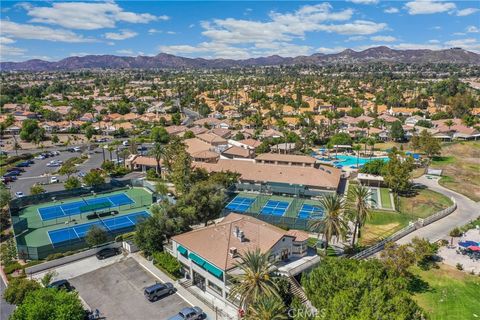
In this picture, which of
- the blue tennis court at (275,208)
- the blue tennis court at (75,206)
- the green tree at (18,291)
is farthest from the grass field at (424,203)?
the green tree at (18,291)

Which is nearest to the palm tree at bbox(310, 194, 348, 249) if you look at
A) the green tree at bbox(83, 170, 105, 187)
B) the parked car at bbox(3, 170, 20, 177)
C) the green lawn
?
the green lawn

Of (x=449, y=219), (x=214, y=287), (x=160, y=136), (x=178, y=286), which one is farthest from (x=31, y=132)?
(x=449, y=219)

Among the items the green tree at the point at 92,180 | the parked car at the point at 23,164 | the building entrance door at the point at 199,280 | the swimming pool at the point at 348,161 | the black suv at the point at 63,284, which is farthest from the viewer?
the swimming pool at the point at 348,161

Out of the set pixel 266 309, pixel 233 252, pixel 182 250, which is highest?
pixel 266 309

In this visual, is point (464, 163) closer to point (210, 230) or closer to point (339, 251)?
point (339, 251)

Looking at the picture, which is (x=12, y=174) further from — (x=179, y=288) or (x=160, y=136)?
(x=179, y=288)

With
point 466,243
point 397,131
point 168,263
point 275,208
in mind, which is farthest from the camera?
point 397,131

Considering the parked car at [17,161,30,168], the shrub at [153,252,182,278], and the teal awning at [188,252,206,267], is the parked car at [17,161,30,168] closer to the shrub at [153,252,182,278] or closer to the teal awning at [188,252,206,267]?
the shrub at [153,252,182,278]

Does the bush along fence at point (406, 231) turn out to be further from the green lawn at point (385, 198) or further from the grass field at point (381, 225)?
the green lawn at point (385, 198)
